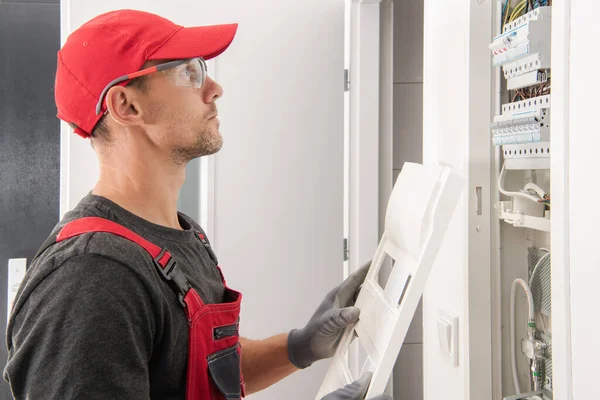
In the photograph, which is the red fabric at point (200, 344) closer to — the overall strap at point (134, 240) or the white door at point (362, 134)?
the overall strap at point (134, 240)

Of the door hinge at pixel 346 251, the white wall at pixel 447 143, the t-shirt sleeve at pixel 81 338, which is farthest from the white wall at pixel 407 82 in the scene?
the t-shirt sleeve at pixel 81 338

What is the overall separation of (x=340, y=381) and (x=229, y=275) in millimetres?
1053

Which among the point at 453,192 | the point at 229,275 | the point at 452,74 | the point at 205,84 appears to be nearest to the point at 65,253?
the point at 205,84

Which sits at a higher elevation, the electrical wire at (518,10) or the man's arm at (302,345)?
the electrical wire at (518,10)

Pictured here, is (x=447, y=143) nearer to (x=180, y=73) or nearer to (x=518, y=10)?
(x=518, y=10)

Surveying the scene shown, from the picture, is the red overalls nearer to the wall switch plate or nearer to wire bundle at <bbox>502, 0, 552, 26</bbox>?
the wall switch plate

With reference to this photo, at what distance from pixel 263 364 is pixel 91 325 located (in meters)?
0.67

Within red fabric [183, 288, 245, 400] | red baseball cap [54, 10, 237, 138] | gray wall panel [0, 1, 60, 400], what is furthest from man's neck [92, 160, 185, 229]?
gray wall panel [0, 1, 60, 400]

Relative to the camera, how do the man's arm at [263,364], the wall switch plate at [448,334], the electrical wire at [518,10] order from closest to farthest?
the electrical wire at [518,10]
the wall switch plate at [448,334]
the man's arm at [263,364]

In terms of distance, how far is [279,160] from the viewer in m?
2.25

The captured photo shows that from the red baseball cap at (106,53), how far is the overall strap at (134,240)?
0.25 meters

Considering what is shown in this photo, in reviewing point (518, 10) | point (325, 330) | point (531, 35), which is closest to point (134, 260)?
point (325, 330)

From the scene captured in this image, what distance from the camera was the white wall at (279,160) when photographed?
7.24ft

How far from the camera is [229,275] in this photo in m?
2.21
